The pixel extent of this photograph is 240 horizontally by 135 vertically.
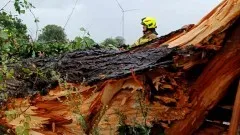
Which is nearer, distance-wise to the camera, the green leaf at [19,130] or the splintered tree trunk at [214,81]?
the splintered tree trunk at [214,81]

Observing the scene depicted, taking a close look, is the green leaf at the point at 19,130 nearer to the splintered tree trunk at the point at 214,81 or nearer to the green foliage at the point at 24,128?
the green foliage at the point at 24,128

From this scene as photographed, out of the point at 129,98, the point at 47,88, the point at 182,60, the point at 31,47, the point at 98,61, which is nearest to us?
the point at 182,60

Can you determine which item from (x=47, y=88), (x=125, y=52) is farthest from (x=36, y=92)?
(x=125, y=52)

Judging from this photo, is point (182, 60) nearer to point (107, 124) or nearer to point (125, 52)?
point (107, 124)

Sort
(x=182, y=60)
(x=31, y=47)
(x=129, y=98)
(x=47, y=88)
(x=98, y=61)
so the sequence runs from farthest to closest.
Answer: (x=31, y=47)
(x=98, y=61)
(x=47, y=88)
(x=129, y=98)
(x=182, y=60)

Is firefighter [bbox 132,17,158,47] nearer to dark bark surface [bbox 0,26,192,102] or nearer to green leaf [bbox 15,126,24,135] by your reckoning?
dark bark surface [bbox 0,26,192,102]

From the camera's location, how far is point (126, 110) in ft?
14.0

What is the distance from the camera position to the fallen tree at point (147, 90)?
4.03 metres

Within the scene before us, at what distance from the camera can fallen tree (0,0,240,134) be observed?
159 inches

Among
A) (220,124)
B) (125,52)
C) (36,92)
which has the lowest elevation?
(220,124)

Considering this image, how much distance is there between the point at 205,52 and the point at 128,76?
616 mm

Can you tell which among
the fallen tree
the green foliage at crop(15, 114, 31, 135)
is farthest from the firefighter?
the green foliage at crop(15, 114, 31, 135)

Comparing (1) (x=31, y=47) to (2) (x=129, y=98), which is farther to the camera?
(1) (x=31, y=47)

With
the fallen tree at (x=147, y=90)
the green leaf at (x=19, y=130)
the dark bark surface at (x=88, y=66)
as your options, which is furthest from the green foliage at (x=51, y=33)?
the green leaf at (x=19, y=130)
